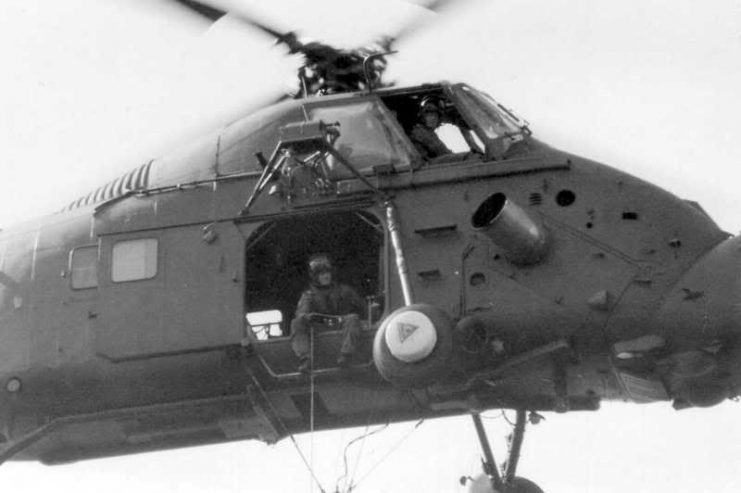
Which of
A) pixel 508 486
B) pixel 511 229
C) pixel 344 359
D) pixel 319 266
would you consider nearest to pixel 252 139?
pixel 319 266

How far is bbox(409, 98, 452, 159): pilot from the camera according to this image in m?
16.1

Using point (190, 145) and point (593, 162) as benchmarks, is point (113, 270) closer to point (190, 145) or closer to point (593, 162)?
point (190, 145)

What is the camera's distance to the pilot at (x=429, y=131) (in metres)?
16.1

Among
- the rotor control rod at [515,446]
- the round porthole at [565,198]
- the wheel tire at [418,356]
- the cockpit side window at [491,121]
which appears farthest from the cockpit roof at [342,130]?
the rotor control rod at [515,446]

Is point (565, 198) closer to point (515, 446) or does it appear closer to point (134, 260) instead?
point (515, 446)

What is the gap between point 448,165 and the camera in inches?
601

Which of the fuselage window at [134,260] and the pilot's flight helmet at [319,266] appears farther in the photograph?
the fuselage window at [134,260]

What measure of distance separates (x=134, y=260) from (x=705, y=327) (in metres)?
5.22

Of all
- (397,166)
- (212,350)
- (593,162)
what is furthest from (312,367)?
(593,162)

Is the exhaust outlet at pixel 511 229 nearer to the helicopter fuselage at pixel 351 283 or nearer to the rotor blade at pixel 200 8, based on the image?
the helicopter fuselage at pixel 351 283

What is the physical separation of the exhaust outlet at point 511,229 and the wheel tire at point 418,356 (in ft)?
2.70

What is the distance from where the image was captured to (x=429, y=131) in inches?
639

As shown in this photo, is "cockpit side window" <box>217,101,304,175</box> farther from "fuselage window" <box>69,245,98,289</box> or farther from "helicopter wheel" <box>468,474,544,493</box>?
"helicopter wheel" <box>468,474,544,493</box>

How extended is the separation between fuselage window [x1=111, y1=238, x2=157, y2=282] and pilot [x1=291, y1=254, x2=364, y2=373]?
1.44m
